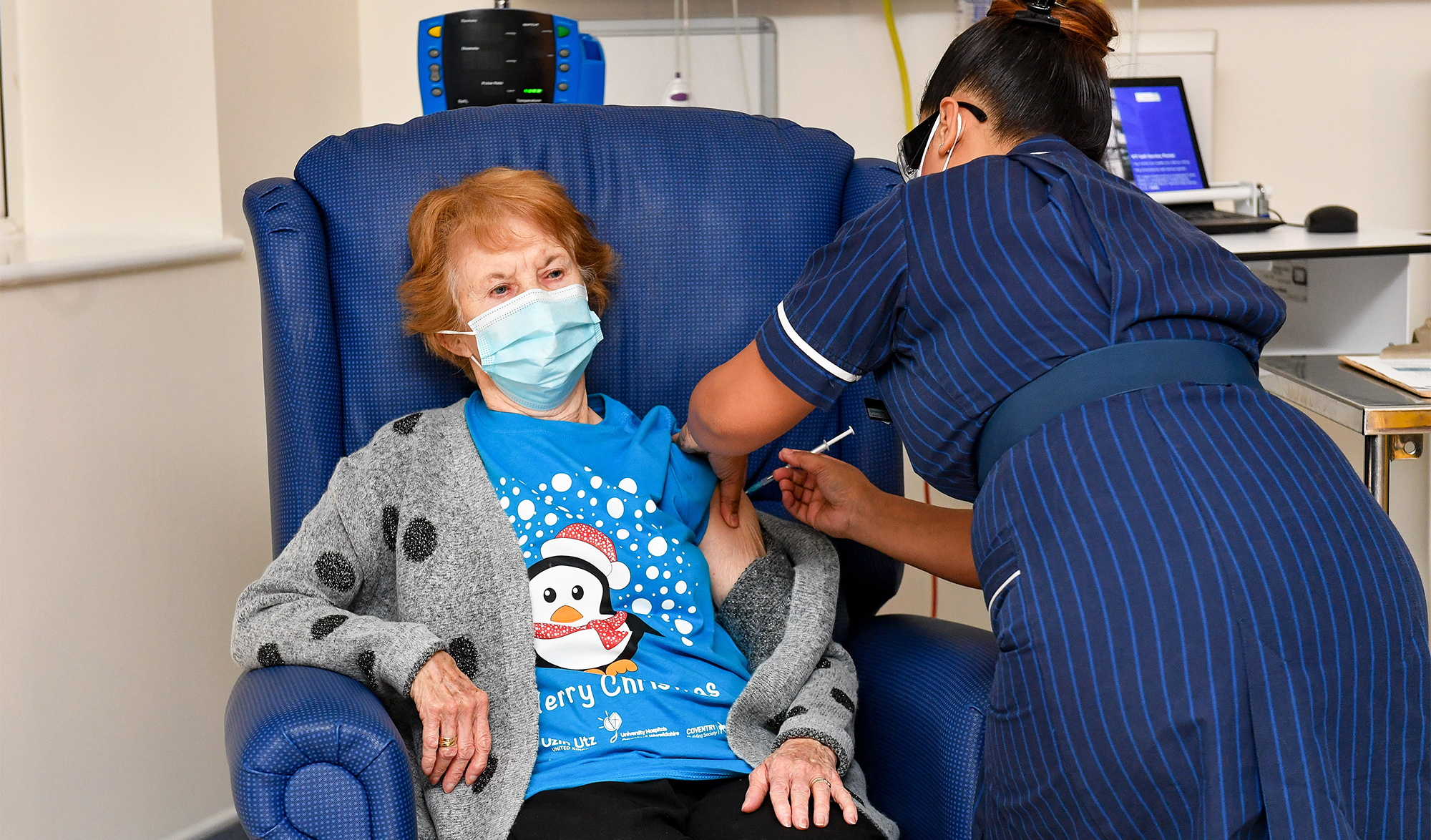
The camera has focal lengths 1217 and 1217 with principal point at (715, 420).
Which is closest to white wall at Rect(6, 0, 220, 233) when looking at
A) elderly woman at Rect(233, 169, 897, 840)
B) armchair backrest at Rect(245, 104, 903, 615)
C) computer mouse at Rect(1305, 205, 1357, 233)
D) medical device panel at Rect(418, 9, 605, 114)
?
medical device panel at Rect(418, 9, 605, 114)

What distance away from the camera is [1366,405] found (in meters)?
1.59

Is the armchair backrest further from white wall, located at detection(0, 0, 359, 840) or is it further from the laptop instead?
the laptop

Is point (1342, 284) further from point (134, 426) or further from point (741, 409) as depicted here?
point (134, 426)

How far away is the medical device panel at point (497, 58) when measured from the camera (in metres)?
1.88

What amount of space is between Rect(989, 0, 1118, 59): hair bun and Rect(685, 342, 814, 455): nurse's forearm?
452 millimetres

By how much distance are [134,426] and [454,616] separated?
3.14 feet

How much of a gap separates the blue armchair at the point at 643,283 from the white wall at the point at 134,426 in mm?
544

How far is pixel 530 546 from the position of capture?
4.55 feet

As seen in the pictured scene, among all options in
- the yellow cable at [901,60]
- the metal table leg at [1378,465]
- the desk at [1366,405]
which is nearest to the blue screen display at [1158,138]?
the yellow cable at [901,60]

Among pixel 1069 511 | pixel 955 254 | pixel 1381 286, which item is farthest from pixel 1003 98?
pixel 1381 286

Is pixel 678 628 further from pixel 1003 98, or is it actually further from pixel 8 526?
pixel 8 526

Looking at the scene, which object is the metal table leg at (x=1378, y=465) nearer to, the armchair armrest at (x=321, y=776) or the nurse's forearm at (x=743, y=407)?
the nurse's forearm at (x=743, y=407)

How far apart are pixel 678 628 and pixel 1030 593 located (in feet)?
1.65

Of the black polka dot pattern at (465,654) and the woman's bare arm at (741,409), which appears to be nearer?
the woman's bare arm at (741,409)
